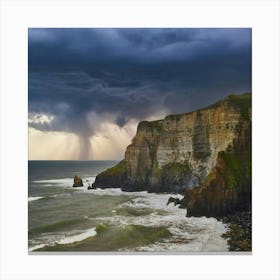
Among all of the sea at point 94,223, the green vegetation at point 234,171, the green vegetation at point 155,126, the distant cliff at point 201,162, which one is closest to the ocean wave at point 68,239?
the sea at point 94,223

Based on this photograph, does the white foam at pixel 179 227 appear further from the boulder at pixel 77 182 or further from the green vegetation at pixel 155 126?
the green vegetation at pixel 155 126

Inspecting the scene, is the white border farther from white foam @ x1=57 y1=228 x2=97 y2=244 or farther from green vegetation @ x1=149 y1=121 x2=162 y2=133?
green vegetation @ x1=149 y1=121 x2=162 y2=133

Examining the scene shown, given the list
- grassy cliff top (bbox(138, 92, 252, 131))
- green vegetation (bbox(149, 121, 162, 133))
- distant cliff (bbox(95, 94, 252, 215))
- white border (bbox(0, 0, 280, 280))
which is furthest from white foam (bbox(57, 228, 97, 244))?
green vegetation (bbox(149, 121, 162, 133))
